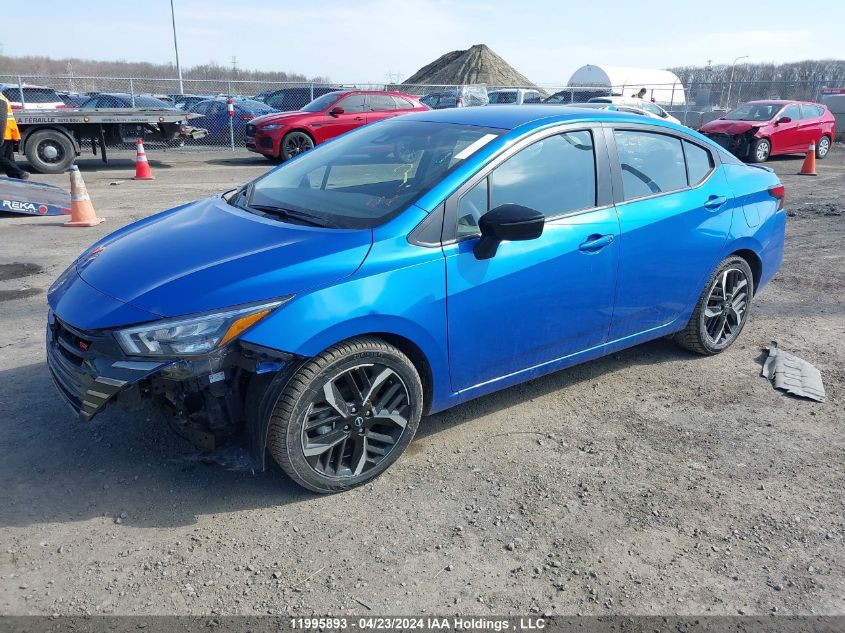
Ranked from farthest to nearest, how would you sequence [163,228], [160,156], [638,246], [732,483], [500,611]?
1. [160,156]
2. [638,246]
3. [163,228]
4. [732,483]
5. [500,611]

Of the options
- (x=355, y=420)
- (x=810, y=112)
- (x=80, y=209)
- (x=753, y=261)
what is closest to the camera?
(x=355, y=420)

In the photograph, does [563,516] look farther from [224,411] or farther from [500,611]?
[224,411]

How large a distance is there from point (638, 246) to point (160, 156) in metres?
17.1

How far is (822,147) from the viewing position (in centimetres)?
1920

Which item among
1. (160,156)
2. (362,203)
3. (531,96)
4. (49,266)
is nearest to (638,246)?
(362,203)

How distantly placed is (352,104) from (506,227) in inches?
559

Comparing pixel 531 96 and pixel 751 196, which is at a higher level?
pixel 531 96

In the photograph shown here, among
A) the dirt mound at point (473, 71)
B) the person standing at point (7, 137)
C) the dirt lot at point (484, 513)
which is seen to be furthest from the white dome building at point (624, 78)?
the dirt lot at point (484, 513)

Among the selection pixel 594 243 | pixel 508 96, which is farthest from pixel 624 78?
pixel 594 243

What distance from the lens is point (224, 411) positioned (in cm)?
301

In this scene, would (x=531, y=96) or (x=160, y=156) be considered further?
(x=531, y=96)

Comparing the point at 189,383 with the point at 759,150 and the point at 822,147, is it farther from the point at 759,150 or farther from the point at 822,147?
the point at 822,147

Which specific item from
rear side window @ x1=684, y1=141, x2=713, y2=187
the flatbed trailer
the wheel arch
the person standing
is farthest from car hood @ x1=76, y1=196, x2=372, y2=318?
the flatbed trailer

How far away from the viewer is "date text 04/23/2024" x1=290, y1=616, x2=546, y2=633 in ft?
8.02
